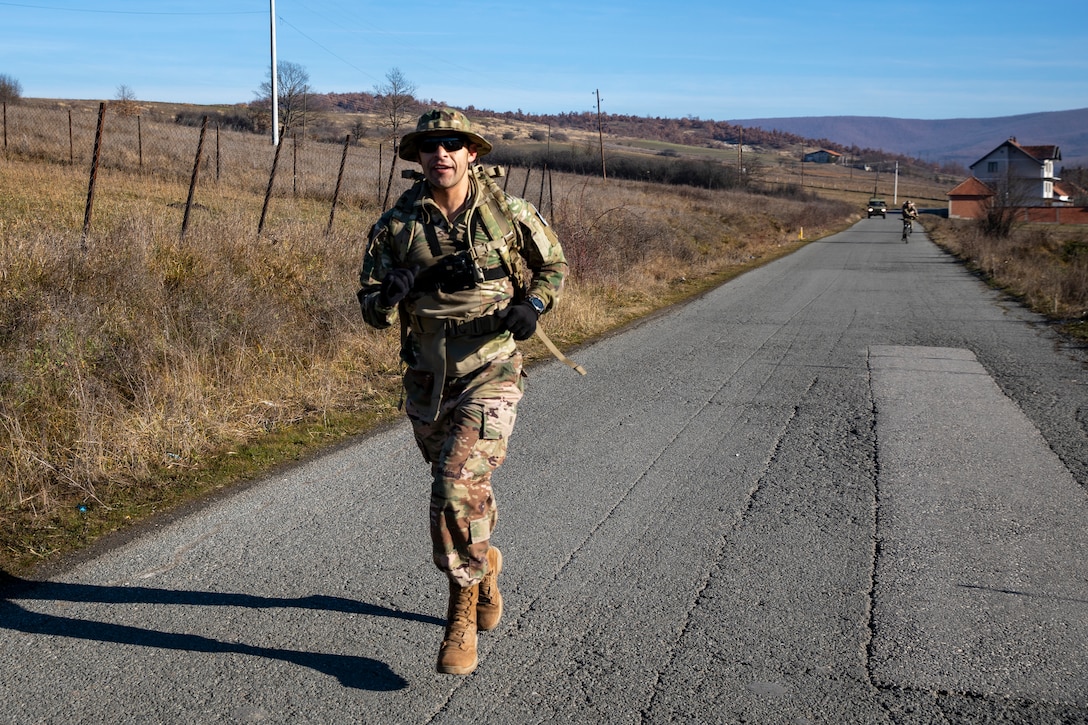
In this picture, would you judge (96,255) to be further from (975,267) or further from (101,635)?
(975,267)

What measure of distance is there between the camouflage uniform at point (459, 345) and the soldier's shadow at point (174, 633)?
1.58ft

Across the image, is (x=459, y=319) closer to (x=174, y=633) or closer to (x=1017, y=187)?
(x=174, y=633)

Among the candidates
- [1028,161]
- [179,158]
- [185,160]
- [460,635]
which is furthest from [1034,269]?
[1028,161]

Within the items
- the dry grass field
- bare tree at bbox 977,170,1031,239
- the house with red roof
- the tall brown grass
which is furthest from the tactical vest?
the house with red roof

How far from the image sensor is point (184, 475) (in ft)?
19.0

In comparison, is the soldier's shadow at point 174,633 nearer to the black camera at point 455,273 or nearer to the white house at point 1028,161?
the black camera at point 455,273

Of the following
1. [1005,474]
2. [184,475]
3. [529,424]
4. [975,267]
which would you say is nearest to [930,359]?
[1005,474]

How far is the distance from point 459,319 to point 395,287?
33 cm

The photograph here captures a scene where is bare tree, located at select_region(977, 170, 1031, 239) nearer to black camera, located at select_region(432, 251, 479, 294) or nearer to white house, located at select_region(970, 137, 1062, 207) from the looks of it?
black camera, located at select_region(432, 251, 479, 294)

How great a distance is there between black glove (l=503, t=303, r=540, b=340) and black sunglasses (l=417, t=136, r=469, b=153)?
64cm

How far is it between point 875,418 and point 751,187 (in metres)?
86.8

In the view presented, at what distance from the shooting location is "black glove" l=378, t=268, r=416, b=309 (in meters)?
3.43

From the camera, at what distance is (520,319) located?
3590 millimetres

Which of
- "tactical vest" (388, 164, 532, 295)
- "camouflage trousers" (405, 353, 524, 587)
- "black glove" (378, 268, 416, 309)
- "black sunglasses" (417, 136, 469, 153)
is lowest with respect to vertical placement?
"camouflage trousers" (405, 353, 524, 587)
